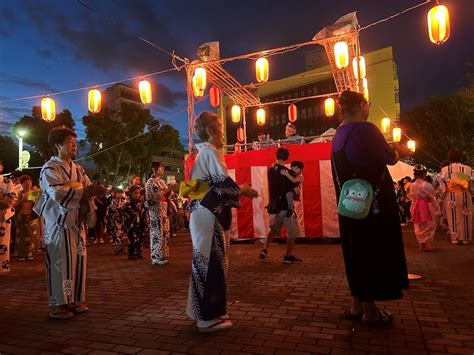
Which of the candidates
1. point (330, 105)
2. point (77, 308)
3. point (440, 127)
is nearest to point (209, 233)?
point (77, 308)

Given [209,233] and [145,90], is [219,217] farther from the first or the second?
[145,90]

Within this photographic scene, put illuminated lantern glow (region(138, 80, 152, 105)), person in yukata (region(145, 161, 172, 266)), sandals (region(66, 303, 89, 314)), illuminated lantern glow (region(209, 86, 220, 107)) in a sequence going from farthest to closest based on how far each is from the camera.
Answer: illuminated lantern glow (region(209, 86, 220, 107)) < illuminated lantern glow (region(138, 80, 152, 105)) < person in yukata (region(145, 161, 172, 266)) < sandals (region(66, 303, 89, 314))

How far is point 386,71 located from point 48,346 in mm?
40432

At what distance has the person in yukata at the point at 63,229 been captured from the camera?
3.89 metres

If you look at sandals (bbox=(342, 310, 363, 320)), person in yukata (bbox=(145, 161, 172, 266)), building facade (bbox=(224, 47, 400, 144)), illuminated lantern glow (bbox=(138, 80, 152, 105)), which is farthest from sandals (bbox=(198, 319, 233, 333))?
building facade (bbox=(224, 47, 400, 144))

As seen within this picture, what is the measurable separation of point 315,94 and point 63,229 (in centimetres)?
4550

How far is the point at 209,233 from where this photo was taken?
3373 millimetres

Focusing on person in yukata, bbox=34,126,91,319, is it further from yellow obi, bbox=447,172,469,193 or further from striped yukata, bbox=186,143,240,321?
yellow obi, bbox=447,172,469,193

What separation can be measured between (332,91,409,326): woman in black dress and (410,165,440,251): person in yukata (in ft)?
16.1

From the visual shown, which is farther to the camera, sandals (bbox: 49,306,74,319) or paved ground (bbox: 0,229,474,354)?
sandals (bbox: 49,306,74,319)

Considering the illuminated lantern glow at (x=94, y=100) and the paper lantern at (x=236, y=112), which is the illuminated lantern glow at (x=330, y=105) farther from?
the illuminated lantern glow at (x=94, y=100)

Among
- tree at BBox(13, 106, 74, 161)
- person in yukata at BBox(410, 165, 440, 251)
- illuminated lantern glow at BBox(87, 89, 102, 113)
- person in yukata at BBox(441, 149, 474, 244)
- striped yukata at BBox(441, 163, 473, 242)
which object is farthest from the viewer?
tree at BBox(13, 106, 74, 161)

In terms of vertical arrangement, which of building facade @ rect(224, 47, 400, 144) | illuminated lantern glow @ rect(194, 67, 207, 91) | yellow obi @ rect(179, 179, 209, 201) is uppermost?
building facade @ rect(224, 47, 400, 144)

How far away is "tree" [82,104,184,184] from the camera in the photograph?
94.1 ft
